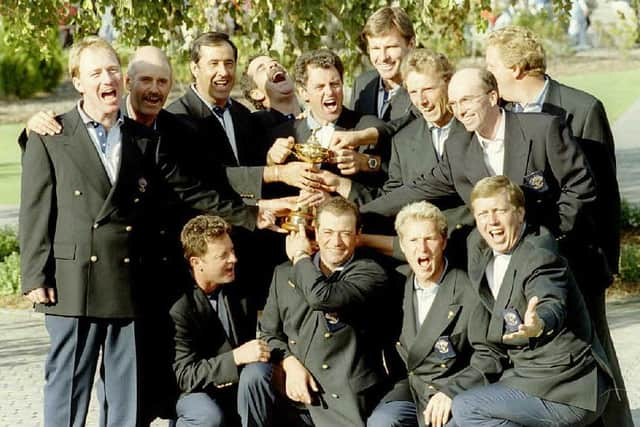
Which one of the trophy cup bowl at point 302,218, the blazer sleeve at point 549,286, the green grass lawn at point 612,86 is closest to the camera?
the blazer sleeve at point 549,286

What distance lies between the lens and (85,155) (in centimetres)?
609

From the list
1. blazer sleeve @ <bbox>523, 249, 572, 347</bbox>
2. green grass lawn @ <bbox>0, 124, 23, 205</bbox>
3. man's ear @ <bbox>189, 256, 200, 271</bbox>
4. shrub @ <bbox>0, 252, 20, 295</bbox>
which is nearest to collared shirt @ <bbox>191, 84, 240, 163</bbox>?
man's ear @ <bbox>189, 256, 200, 271</bbox>

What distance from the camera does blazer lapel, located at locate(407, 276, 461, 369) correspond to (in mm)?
6031

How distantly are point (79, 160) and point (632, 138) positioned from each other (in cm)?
1611

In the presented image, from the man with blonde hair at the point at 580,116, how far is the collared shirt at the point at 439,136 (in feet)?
1.08

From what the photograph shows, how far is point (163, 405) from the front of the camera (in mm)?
6480

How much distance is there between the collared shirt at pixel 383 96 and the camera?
7.09 meters

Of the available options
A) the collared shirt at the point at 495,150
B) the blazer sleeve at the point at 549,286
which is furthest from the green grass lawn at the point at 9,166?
the blazer sleeve at the point at 549,286

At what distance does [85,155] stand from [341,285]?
134 centimetres

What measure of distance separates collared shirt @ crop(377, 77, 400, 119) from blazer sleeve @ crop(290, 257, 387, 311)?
1.11m

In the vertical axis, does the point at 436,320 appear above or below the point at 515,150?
below

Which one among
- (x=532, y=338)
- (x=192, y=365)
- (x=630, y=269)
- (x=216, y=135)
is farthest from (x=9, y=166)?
(x=532, y=338)

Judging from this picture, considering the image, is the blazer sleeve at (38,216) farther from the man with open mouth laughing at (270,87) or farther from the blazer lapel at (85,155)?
the man with open mouth laughing at (270,87)

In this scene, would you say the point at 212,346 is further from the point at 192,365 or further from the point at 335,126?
the point at 335,126
